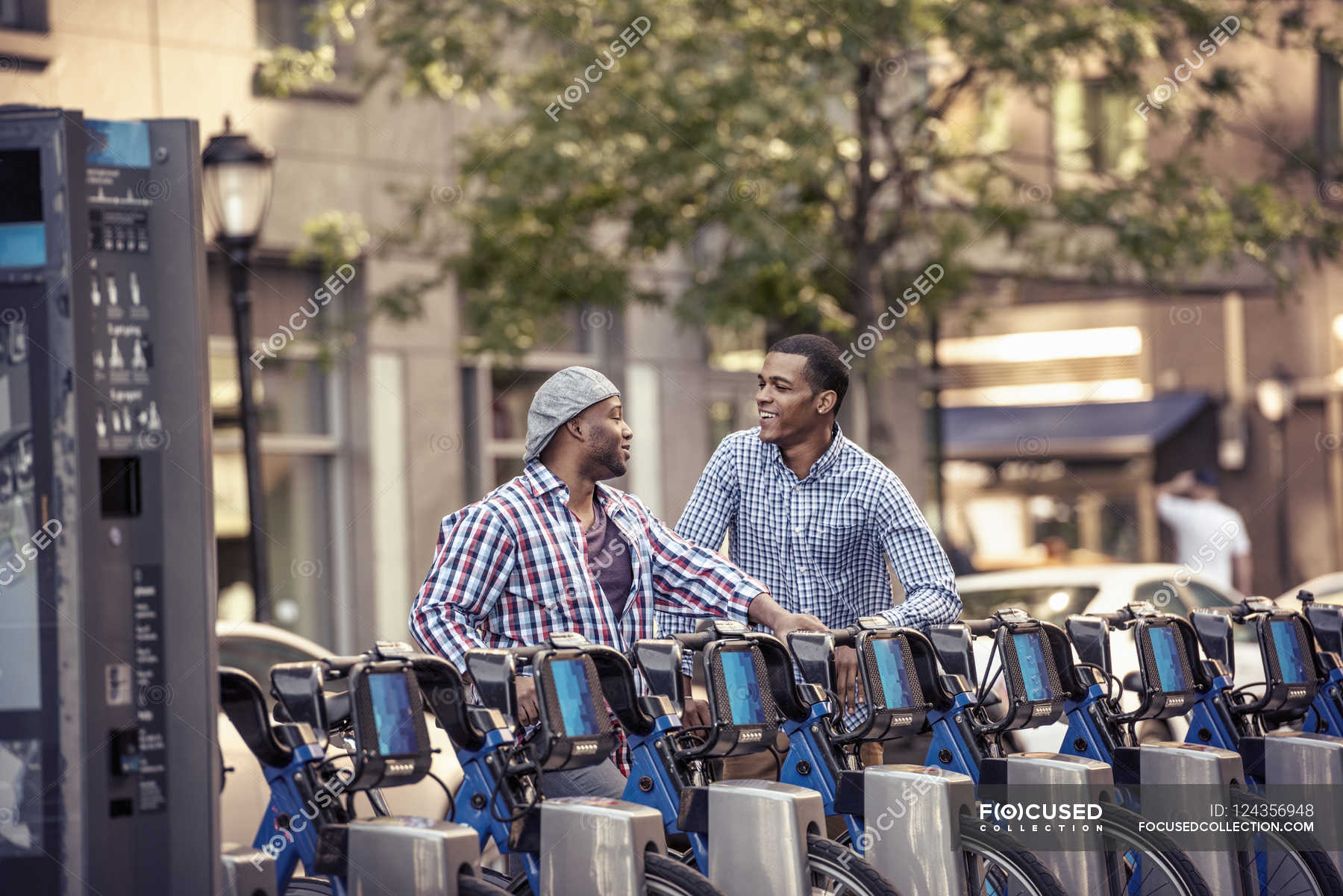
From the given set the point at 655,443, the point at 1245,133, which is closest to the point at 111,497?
the point at 655,443

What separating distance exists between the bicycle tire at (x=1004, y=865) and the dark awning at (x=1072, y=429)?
71.3 ft

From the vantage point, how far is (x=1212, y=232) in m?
12.6

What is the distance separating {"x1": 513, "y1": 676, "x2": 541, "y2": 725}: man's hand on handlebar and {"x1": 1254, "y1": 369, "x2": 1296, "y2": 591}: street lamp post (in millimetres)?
23252

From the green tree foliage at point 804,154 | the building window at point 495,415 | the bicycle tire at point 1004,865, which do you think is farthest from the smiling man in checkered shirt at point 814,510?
the building window at point 495,415

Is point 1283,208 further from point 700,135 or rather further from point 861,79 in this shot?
point 700,135

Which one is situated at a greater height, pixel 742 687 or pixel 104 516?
pixel 104 516

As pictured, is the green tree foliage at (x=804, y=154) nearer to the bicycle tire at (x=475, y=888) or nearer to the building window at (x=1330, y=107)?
the bicycle tire at (x=475, y=888)

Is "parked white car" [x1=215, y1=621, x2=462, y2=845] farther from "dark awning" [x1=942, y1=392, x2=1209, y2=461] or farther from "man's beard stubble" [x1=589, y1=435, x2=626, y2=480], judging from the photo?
"dark awning" [x1=942, y1=392, x2=1209, y2=461]

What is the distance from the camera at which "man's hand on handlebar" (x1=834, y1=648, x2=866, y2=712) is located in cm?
466

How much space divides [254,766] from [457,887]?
Result: 441 centimetres

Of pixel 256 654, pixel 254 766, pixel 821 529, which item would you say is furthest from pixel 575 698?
pixel 256 654

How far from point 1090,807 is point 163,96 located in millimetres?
10684

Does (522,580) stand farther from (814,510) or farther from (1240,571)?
(1240,571)

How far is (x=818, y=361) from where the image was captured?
5.68 m
